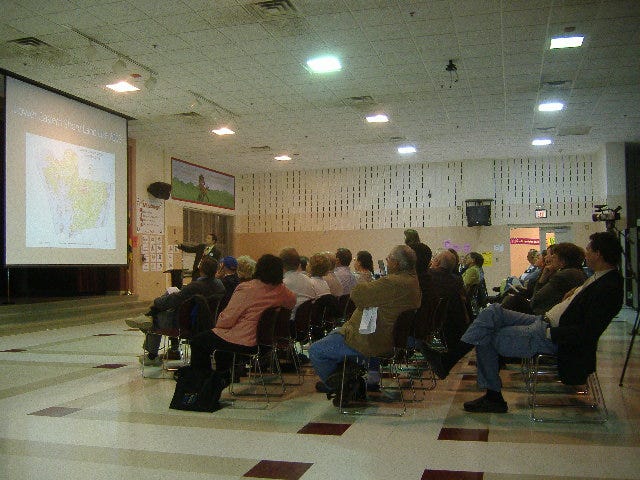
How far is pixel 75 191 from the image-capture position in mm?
9852

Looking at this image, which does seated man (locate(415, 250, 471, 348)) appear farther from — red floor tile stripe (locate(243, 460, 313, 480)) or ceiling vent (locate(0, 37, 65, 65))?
ceiling vent (locate(0, 37, 65, 65))

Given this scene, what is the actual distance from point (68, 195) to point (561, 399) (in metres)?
7.98

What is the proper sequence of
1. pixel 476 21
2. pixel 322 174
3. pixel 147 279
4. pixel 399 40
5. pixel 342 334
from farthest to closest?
pixel 322 174, pixel 147 279, pixel 399 40, pixel 476 21, pixel 342 334

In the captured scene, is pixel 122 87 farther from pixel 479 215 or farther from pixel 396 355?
pixel 479 215

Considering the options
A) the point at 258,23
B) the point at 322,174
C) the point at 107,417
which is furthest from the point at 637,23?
the point at 322,174

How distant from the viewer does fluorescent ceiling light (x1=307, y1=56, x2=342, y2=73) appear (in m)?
7.98

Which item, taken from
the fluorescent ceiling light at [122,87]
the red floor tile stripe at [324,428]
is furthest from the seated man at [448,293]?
the fluorescent ceiling light at [122,87]

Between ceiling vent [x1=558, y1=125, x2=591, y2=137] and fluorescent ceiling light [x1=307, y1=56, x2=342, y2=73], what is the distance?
602cm

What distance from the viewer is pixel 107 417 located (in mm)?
4090

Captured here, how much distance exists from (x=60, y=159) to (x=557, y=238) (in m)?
11.8

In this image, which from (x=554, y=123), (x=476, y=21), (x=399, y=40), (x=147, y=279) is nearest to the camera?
(x=476, y=21)

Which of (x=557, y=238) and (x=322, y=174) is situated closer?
(x=557, y=238)

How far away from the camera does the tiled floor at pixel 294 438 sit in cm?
299

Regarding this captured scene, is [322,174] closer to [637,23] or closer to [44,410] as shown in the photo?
[637,23]
